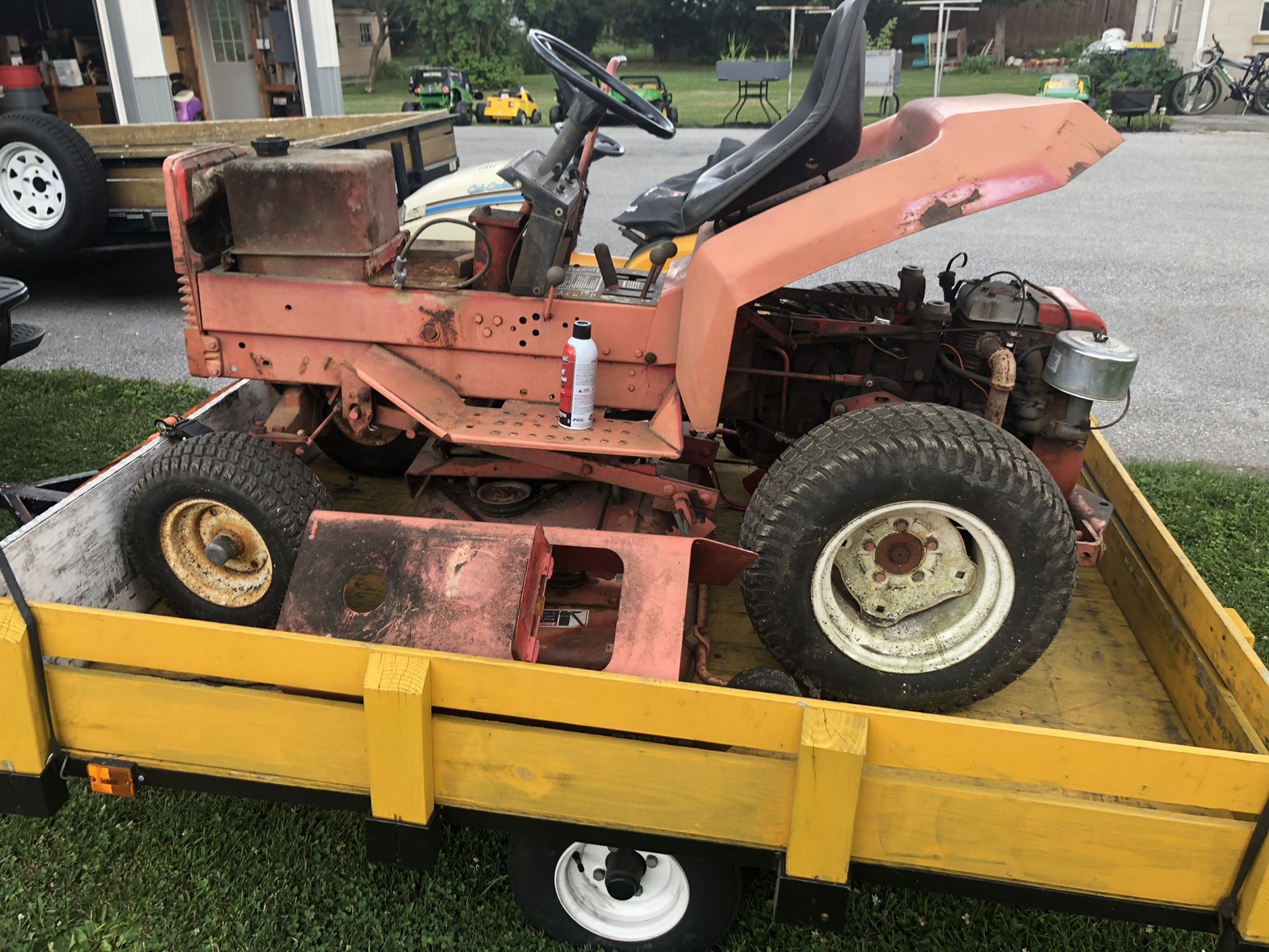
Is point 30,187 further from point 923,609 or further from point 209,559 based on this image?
point 923,609

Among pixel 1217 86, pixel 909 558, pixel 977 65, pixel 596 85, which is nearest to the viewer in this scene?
pixel 909 558

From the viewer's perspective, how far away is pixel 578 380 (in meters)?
2.65

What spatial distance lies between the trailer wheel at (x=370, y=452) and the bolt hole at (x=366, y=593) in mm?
733

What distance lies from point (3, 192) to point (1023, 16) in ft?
114

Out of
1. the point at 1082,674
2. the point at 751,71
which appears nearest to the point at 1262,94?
the point at 751,71

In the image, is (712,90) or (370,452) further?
(712,90)

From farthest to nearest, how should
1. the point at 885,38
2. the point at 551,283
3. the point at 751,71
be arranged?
the point at 885,38 → the point at 751,71 → the point at 551,283

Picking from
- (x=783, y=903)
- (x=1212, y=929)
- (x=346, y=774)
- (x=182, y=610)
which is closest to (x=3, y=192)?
(x=182, y=610)

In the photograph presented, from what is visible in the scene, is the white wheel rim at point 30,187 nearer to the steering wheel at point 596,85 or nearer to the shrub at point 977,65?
the steering wheel at point 596,85

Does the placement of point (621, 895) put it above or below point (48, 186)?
below

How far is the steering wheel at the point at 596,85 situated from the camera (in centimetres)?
277

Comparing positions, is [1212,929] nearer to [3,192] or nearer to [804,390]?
[804,390]

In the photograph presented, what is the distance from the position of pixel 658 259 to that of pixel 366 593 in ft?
4.31

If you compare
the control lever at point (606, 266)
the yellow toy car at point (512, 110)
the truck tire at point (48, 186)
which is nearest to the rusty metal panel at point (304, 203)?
the control lever at point (606, 266)
